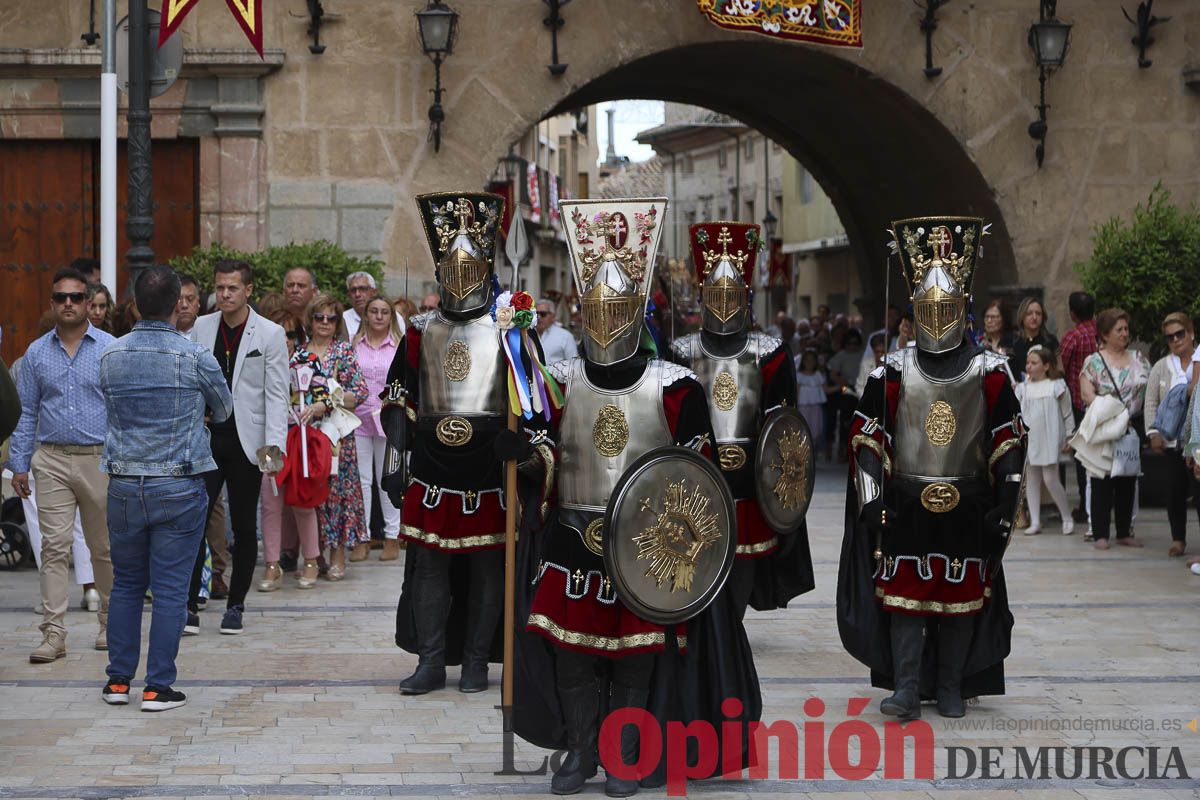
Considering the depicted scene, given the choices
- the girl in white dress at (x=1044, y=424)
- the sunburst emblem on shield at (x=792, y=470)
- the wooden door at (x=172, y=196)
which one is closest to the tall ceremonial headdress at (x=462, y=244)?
the sunburst emblem on shield at (x=792, y=470)

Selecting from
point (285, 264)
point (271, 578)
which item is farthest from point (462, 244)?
point (285, 264)

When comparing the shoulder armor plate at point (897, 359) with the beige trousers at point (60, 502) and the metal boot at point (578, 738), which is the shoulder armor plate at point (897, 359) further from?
the beige trousers at point (60, 502)

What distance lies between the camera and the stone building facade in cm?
1507

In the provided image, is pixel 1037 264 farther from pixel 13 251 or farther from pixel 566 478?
pixel 566 478

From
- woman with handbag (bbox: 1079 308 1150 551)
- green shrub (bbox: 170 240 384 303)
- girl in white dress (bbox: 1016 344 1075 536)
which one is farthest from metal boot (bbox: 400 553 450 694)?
girl in white dress (bbox: 1016 344 1075 536)

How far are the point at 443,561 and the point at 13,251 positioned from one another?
875cm

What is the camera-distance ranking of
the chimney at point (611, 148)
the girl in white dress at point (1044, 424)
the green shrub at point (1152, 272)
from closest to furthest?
1. the girl in white dress at point (1044, 424)
2. the green shrub at point (1152, 272)
3. the chimney at point (611, 148)

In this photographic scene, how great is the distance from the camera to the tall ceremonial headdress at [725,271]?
8805mm

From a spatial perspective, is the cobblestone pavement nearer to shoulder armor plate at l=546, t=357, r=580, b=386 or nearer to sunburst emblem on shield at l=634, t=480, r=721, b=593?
sunburst emblem on shield at l=634, t=480, r=721, b=593

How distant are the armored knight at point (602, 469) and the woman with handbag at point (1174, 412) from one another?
6526 mm

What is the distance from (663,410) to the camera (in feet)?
20.2

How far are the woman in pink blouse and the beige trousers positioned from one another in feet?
11.4

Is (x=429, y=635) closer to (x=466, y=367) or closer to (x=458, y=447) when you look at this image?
(x=458, y=447)

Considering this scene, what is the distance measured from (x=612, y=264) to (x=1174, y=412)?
6.79 meters
